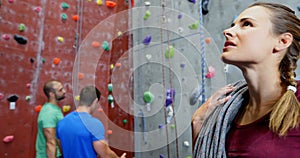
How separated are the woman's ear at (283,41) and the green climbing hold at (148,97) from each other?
175cm

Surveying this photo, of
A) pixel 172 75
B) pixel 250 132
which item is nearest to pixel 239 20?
pixel 250 132

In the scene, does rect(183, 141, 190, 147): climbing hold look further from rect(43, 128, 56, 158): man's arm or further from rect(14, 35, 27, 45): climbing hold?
rect(14, 35, 27, 45): climbing hold

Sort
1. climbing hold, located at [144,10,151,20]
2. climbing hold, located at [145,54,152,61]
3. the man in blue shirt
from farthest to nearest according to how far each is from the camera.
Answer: climbing hold, located at [144,10,151,20]
climbing hold, located at [145,54,152,61]
the man in blue shirt

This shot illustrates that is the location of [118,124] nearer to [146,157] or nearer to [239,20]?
[146,157]

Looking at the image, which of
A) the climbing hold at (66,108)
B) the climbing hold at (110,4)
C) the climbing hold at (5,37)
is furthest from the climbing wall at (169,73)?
the climbing hold at (5,37)

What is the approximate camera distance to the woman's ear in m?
0.74

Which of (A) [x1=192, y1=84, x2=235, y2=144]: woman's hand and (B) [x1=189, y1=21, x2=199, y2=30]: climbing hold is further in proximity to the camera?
(B) [x1=189, y1=21, x2=199, y2=30]: climbing hold

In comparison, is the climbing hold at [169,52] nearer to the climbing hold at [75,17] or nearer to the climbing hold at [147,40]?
the climbing hold at [147,40]

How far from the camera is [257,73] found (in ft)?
2.43

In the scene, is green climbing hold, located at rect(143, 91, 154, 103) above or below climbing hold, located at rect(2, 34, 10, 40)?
below

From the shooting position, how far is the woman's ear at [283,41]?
0.74 meters

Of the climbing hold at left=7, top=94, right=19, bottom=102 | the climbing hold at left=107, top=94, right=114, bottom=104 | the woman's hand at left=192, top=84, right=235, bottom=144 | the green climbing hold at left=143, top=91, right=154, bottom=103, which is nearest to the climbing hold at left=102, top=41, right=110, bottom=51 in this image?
the climbing hold at left=107, top=94, right=114, bottom=104

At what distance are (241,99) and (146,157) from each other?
1.76 meters

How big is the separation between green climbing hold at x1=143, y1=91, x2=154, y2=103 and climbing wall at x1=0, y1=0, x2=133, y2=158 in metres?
0.22
